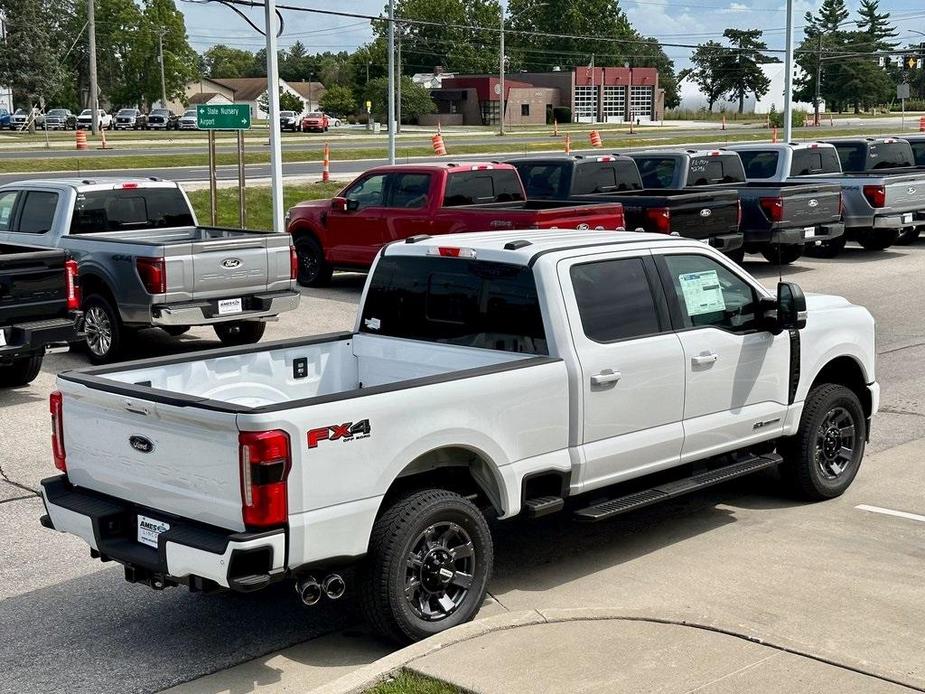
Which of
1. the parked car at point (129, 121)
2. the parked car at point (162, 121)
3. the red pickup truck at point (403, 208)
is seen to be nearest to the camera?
the red pickup truck at point (403, 208)

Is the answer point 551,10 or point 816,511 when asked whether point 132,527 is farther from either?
point 551,10

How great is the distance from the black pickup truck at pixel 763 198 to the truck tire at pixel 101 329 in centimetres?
1018

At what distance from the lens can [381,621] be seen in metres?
5.82

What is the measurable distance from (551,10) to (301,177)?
115436mm

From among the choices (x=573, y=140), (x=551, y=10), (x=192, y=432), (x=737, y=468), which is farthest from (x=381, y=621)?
(x=551, y=10)

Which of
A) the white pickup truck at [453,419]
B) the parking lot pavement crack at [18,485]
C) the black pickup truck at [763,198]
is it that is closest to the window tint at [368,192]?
the black pickup truck at [763,198]

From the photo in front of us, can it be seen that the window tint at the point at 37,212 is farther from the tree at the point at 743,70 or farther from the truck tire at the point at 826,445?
the tree at the point at 743,70

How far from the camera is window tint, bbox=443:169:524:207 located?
58.2 ft

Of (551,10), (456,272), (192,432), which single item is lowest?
(192,432)

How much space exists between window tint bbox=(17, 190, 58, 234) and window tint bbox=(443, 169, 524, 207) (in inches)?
218

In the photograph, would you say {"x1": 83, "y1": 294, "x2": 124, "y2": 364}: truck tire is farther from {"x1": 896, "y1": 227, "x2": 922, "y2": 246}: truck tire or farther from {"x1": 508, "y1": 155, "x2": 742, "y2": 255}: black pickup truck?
{"x1": 896, "y1": 227, "x2": 922, "y2": 246}: truck tire

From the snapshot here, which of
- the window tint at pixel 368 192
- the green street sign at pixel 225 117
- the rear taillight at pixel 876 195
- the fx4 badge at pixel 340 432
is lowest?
the fx4 badge at pixel 340 432

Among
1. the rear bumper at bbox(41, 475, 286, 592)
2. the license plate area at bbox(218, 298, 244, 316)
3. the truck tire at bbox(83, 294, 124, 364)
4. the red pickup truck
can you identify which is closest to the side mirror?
the rear bumper at bbox(41, 475, 286, 592)

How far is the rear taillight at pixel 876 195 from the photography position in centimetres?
2186
